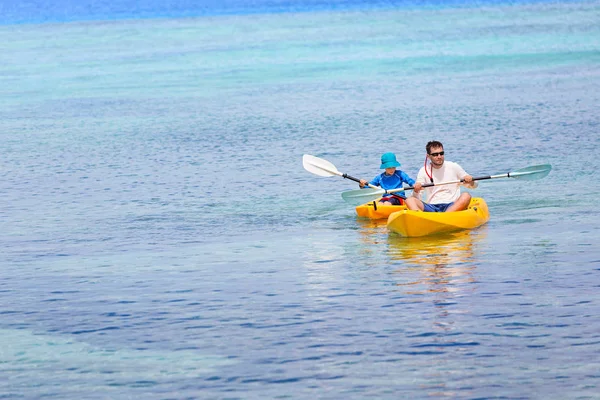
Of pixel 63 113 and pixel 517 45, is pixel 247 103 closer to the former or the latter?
pixel 63 113

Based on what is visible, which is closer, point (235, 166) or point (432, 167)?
point (432, 167)

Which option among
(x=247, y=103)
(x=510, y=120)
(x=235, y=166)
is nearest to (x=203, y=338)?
(x=235, y=166)

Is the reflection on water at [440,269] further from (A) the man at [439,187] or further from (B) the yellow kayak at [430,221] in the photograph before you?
(A) the man at [439,187]

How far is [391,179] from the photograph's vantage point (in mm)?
18125

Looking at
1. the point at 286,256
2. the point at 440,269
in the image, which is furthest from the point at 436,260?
the point at 286,256

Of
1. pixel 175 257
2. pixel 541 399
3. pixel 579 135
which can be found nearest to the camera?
pixel 541 399

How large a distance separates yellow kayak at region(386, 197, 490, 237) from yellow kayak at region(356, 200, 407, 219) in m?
1.03

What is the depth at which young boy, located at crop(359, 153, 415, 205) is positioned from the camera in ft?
58.8

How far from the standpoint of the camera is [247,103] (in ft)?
128

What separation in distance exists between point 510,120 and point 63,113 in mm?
13822

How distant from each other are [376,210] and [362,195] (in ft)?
0.94

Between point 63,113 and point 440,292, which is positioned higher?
point 63,113

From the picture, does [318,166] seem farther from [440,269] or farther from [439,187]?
[440,269]

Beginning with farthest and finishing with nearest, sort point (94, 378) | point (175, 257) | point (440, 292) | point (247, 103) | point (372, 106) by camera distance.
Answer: point (247, 103) < point (372, 106) < point (175, 257) < point (440, 292) < point (94, 378)
